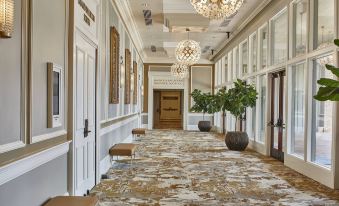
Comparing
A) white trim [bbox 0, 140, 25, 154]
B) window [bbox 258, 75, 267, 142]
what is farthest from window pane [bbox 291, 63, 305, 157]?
white trim [bbox 0, 140, 25, 154]

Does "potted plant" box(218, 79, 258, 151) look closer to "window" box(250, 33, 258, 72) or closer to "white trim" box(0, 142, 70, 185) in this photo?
"window" box(250, 33, 258, 72)

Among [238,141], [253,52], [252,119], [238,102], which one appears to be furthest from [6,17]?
[252,119]

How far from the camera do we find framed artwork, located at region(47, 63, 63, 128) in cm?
367

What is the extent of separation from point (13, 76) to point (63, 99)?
4.66 feet

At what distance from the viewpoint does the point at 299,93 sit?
8.30 metres

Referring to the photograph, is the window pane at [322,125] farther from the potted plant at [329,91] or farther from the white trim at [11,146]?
the white trim at [11,146]

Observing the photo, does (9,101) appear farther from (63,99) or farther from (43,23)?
(63,99)

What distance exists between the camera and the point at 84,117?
5336 mm

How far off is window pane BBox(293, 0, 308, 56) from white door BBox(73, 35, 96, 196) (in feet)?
15.2

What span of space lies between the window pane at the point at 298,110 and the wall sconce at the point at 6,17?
6623 millimetres

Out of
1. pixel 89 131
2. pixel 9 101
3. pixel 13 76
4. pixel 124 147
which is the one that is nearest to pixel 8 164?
pixel 9 101

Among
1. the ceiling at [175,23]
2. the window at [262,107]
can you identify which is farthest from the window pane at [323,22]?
the window at [262,107]

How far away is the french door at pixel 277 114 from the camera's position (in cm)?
941

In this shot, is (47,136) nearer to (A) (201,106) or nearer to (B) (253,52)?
(B) (253,52)
